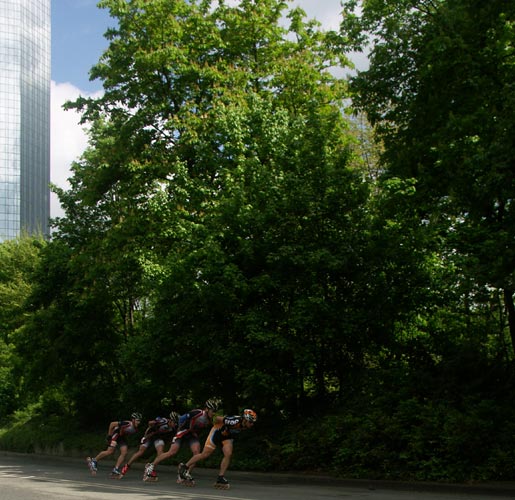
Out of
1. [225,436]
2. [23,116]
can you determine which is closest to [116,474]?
[225,436]

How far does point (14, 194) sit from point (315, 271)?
460 ft

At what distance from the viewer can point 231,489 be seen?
1378 centimetres

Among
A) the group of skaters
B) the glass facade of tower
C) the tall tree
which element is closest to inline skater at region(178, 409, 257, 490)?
the group of skaters

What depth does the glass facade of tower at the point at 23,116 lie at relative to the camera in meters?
147

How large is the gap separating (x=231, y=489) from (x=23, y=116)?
5936 inches

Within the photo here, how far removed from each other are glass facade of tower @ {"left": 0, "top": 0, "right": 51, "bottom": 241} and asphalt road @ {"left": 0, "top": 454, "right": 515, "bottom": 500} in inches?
5119

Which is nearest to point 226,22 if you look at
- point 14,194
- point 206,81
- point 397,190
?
point 206,81

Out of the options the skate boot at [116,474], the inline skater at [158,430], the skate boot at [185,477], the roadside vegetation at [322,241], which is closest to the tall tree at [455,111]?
the roadside vegetation at [322,241]

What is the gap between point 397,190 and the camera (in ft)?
59.1

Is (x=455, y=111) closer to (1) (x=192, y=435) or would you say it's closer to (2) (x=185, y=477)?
(1) (x=192, y=435)

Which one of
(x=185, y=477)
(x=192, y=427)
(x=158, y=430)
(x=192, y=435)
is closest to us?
(x=185, y=477)

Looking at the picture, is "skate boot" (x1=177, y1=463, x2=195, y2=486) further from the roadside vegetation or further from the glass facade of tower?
the glass facade of tower

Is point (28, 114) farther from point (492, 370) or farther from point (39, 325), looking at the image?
point (492, 370)

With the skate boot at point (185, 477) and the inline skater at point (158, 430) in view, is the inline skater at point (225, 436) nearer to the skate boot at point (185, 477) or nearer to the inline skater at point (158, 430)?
the skate boot at point (185, 477)
